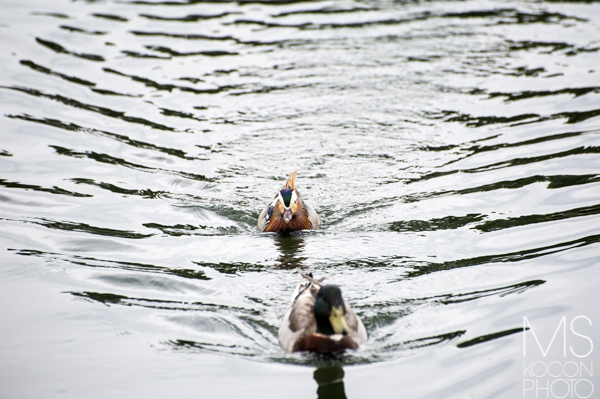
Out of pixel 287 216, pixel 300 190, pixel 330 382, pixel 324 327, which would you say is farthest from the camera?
pixel 300 190

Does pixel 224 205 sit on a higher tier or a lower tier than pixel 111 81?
lower

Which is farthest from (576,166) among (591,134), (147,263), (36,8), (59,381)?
(36,8)

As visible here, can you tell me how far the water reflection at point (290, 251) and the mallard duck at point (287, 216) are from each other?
0.19 meters

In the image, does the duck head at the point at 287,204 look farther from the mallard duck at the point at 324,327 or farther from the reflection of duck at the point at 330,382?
the reflection of duck at the point at 330,382

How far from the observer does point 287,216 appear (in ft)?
32.6

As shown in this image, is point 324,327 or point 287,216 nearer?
point 324,327

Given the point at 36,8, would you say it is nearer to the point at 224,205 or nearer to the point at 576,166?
the point at 224,205

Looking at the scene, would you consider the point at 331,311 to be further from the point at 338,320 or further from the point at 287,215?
the point at 287,215

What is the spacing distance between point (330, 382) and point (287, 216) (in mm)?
4009

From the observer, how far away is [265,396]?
6.00 m

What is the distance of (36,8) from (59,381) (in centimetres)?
1733

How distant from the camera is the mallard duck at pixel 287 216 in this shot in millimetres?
10044

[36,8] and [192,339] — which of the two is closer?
[192,339]

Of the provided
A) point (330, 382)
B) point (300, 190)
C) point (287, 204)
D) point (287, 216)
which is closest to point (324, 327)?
point (330, 382)
